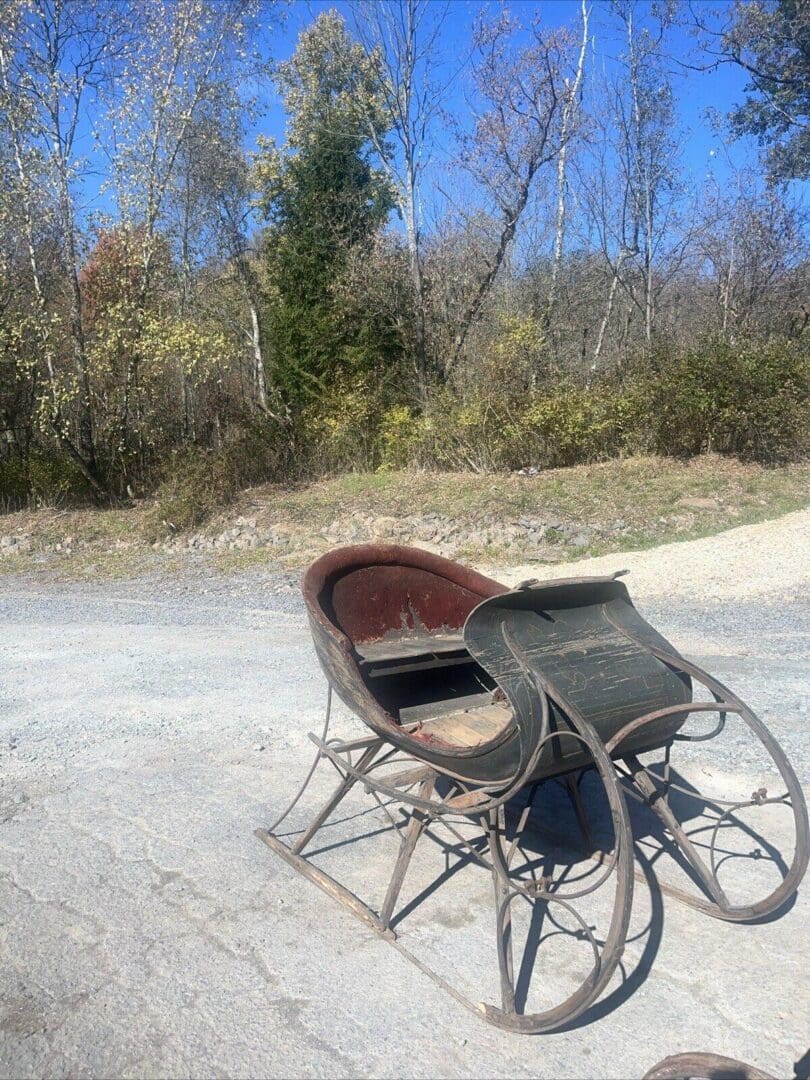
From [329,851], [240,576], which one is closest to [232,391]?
[240,576]

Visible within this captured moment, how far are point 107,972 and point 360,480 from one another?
13428 mm

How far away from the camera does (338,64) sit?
2011cm

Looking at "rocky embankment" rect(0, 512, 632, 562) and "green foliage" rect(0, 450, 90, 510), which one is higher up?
"green foliage" rect(0, 450, 90, 510)

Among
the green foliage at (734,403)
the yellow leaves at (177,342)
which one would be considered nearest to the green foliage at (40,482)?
the yellow leaves at (177,342)

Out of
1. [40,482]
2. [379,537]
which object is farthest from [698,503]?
[40,482]

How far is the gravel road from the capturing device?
2781mm

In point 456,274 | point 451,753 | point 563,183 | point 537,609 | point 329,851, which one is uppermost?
point 563,183

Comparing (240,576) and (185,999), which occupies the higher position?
(185,999)

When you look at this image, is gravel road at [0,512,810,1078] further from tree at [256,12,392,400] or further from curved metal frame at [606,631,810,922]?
tree at [256,12,392,400]

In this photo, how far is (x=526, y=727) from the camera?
3029 millimetres

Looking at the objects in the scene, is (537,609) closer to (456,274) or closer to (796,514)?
(796,514)

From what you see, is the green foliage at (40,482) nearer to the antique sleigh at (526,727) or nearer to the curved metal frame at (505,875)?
the antique sleigh at (526,727)

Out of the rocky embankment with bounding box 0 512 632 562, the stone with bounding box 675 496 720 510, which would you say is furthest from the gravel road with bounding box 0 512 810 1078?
the stone with bounding box 675 496 720 510

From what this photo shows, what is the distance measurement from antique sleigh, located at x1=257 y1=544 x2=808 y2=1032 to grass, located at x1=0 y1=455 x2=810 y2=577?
7668 mm
